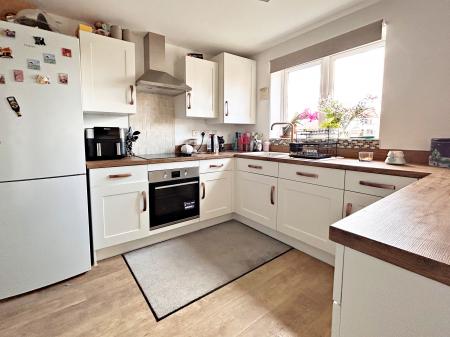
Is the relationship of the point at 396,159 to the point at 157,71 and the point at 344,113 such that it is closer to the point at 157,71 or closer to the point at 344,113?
the point at 344,113

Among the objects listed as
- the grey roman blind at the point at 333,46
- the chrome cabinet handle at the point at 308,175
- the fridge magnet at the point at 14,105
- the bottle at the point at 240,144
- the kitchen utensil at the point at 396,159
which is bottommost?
the chrome cabinet handle at the point at 308,175

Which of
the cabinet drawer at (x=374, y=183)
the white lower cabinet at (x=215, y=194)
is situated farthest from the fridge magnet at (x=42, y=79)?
the cabinet drawer at (x=374, y=183)

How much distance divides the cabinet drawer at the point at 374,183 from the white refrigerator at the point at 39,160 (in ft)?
6.41

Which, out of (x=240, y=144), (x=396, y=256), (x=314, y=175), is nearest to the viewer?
(x=396, y=256)

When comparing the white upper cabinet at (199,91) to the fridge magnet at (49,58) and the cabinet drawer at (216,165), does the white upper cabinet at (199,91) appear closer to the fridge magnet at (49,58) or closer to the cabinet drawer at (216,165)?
the cabinet drawer at (216,165)

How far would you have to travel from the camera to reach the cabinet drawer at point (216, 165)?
8.00 feet

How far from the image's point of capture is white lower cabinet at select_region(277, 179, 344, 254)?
1.77 metres

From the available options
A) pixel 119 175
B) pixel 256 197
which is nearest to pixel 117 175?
pixel 119 175

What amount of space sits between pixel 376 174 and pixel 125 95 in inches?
86.2

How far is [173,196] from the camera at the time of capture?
2256 millimetres

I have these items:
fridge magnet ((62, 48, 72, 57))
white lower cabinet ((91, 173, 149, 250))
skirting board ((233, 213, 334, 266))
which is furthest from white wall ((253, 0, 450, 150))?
fridge magnet ((62, 48, 72, 57))

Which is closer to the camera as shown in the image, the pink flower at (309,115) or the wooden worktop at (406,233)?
the wooden worktop at (406,233)

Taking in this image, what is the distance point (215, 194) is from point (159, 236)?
2.40 feet

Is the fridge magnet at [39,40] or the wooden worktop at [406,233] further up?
the fridge magnet at [39,40]
